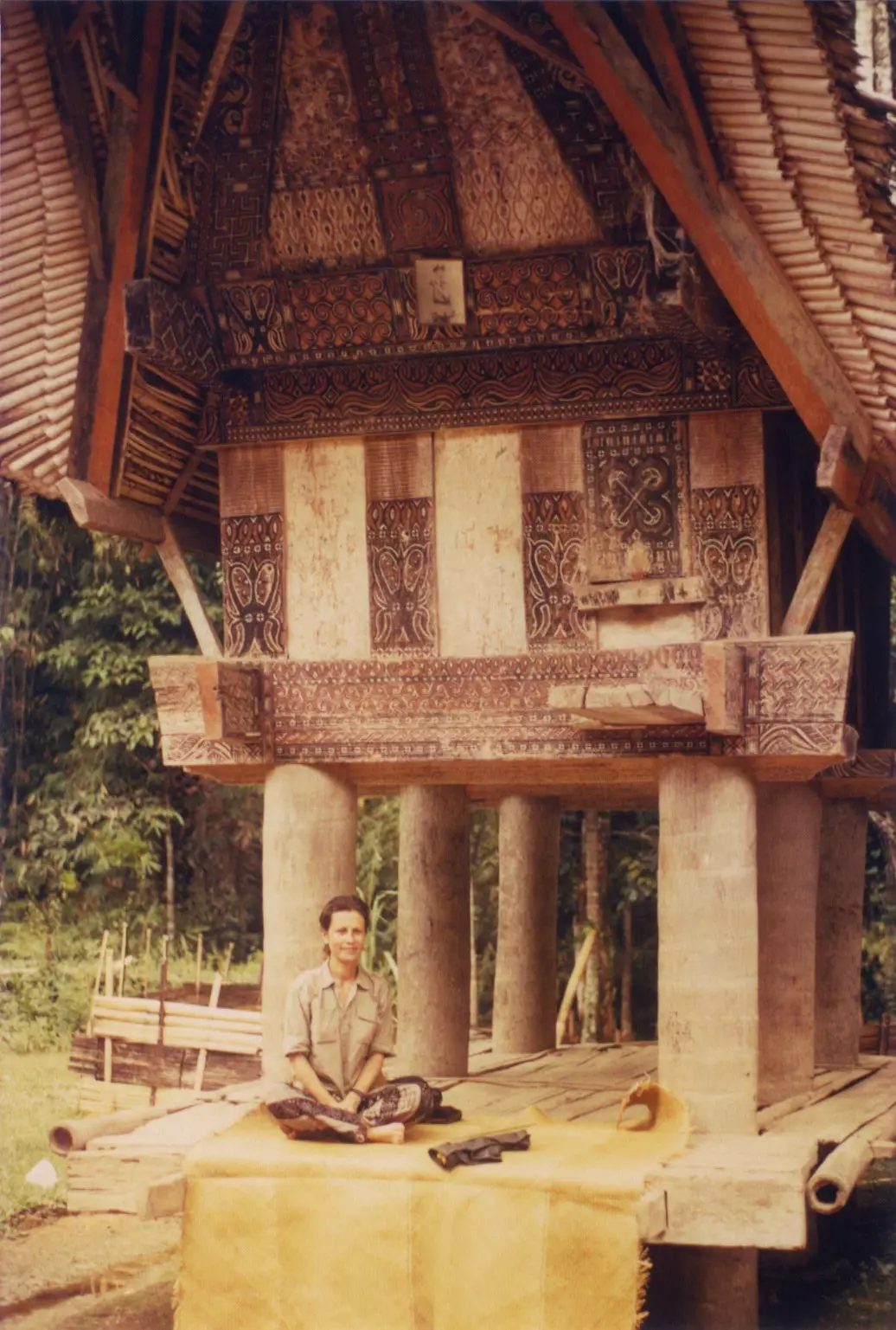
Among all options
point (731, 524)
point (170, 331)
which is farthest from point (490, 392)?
point (170, 331)

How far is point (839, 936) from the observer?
11844mm

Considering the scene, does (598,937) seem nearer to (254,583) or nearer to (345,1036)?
(254,583)

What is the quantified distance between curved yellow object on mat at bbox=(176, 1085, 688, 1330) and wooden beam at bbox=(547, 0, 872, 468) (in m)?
3.46

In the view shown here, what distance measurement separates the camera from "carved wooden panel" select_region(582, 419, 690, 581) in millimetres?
9000

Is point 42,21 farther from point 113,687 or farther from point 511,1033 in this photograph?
point 113,687

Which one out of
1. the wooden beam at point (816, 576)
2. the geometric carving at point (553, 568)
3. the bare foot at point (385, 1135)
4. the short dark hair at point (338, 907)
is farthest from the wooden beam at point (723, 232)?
the bare foot at point (385, 1135)

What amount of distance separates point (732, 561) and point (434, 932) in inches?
154

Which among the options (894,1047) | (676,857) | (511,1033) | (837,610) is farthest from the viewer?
(894,1047)

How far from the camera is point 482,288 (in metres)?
9.03

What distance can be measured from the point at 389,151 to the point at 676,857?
12.0 ft

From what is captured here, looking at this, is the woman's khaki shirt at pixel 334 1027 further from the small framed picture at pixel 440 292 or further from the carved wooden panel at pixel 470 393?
the small framed picture at pixel 440 292

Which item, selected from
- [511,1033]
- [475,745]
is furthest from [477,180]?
[511,1033]

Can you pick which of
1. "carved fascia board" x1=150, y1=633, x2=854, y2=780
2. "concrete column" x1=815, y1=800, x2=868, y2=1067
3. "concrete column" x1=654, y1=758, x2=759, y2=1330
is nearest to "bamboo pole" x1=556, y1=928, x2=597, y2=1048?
"concrete column" x1=815, y1=800, x2=868, y2=1067

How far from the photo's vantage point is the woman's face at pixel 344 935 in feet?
27.1
